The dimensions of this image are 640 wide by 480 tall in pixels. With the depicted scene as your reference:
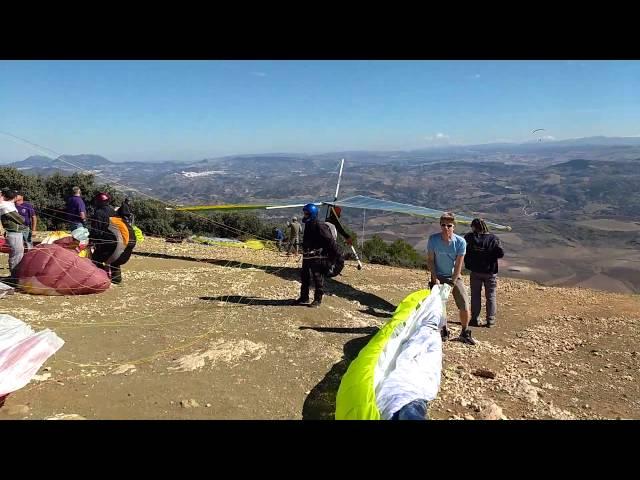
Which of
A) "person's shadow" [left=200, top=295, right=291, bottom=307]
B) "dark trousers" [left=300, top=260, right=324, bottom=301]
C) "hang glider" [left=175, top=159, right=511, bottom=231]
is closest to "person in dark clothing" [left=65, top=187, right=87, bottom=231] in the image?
"hang glider" [left=175, top=159, right=511, bottom=231]

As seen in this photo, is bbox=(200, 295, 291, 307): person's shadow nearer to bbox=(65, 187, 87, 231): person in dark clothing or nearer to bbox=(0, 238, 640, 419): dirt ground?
bbox=(0, 238, 640, 419): dirt ground

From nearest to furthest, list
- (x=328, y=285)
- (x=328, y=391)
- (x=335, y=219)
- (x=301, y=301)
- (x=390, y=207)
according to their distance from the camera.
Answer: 1. (x=328, y=391)
2. (x=301, y=301)
3. (x=328, y=285)
4. (x=335, y=219)
5. (x=390, y=207)

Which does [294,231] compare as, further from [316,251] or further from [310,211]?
[316,251]

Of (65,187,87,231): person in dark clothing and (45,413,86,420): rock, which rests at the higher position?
(65,187,87,231): person in dark clothing

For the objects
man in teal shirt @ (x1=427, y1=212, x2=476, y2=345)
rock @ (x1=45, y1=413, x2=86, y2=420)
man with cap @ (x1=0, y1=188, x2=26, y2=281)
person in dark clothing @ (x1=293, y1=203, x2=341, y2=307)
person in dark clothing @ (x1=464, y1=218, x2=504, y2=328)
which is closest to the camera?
rock @ (x1=45, y1=413, x2=86, y2=420)

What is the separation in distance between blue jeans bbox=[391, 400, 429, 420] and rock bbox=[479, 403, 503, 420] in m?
1.12

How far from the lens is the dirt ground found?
4.45m

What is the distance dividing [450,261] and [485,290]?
1.23 metres

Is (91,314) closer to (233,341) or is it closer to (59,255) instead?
(59,255)

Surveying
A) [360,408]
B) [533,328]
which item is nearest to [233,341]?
[360,408]

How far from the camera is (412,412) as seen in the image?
3.51m

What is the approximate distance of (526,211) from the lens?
6209cm

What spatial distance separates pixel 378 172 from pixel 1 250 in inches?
3314

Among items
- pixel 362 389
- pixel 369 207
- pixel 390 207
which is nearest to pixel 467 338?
pixel 362 389
